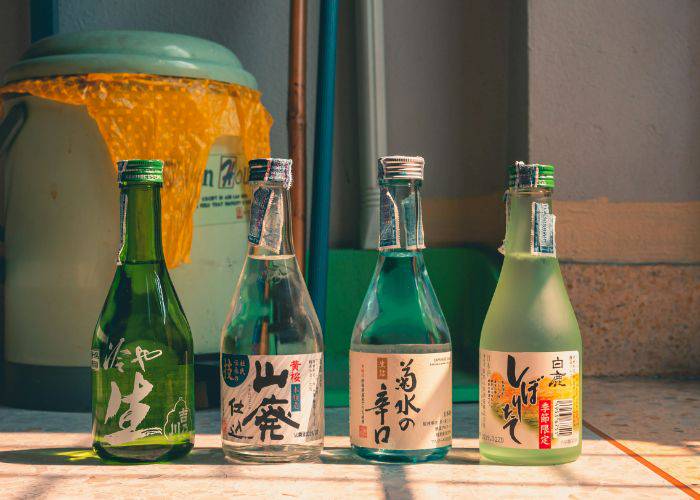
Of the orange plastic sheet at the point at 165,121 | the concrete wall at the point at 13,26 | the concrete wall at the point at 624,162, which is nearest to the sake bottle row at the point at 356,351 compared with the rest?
the orange plastic sheet at the point at 165,121

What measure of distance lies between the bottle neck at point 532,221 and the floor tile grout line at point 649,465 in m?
→ 0.24

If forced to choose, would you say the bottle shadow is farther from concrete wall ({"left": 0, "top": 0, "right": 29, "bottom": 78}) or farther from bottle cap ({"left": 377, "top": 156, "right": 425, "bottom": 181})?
concrete wall ({"left": 0, "top": 0, "right": 29, "bottom": 78})

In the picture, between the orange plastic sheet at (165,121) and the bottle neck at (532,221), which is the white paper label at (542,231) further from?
the orange plastic sheet at (165,121)

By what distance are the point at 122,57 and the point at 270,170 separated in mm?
418

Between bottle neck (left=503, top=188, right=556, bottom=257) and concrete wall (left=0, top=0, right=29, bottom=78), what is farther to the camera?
concrete wall (left=0, top=0, right=29, bottom=78)

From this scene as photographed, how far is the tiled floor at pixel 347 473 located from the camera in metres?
0.76

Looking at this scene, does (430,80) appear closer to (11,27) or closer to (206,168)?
(206,168)

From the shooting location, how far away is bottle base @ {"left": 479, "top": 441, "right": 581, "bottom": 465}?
31.7 inches

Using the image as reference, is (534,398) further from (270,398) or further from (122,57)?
Result: (122,57)

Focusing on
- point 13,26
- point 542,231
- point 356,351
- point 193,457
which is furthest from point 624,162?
point 13,26

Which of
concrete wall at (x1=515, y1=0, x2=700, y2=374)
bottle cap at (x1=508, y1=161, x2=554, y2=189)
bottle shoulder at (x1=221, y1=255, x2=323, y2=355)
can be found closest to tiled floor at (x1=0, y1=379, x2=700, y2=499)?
bottle shoulder at (x1=221, y1=255, x2=323, y2=355)

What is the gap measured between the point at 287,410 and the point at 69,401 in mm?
477

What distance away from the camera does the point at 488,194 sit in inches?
58.9

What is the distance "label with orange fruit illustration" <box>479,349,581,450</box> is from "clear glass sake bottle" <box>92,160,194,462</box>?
0.30 metres
